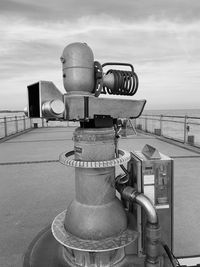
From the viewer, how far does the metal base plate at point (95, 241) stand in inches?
56.9

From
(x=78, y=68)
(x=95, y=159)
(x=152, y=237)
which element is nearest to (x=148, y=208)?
(x=152, y=237)

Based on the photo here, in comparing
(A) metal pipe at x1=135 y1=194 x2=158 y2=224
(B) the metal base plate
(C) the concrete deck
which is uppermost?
(A) metal pipe at x1=135 y1=194 x2=158 y2=224

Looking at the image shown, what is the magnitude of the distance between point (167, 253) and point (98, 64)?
4.52ft

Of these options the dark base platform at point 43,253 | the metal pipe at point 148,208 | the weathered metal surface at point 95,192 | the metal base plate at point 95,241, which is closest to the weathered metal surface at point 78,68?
the weathered metal surface at point 95,192

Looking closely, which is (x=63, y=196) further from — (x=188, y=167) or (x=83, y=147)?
(x=188, y=167)

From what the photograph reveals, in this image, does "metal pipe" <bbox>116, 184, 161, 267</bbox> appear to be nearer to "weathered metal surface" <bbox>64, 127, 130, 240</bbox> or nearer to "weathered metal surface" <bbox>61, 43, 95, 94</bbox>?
"weathered metal surface" <bbox>64, 127, 130, 240</bbox>

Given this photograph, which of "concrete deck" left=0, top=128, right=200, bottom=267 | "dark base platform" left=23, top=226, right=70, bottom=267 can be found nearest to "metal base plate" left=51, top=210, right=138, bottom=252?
"dark base platform" left=23, top=226, right=70, bottom=267

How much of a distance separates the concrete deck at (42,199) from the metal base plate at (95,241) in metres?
0.65

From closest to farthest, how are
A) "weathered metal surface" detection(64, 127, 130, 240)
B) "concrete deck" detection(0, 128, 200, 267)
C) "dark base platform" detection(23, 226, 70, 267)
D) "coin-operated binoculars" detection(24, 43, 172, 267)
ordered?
"coin-operated binoculars" detection(24, 43, 172, 267) < "weathered metal surface" detection(64, 127, 130, 240) < "dark base platform" detection(23, 226, 70, 267) < "concrete deck" detection(0, 128, 200, 267)

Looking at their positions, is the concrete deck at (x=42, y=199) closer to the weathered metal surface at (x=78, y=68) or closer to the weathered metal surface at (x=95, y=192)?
the weathered metal surface at (x=95, y=192)

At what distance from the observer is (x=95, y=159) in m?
1.50

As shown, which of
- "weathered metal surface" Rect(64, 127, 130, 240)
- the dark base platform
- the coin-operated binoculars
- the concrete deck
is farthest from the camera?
the concrete deck

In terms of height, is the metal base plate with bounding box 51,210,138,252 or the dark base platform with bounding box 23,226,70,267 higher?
the metal base plate with bounding box 51,210,138,252

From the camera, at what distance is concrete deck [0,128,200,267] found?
220 centimetres
